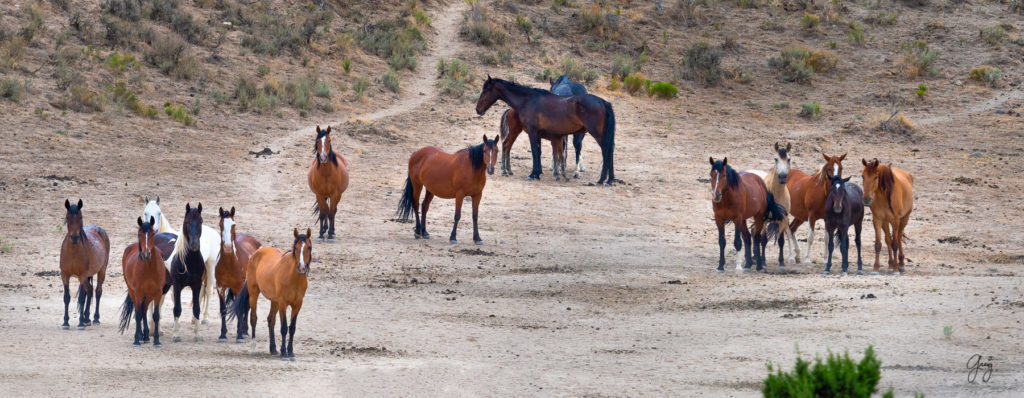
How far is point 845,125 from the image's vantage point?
30.8 meters

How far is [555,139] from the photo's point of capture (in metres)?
25.4

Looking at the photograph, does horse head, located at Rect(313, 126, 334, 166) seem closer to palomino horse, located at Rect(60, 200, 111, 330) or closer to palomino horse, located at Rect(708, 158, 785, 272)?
palomino horse, located at Rect(60, 200, 111, 330)

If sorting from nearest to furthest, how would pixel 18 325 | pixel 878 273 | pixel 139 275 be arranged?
pixel 139 275 → pixel 18 325 → pixel 878 273

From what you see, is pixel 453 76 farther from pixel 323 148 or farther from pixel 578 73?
pixel 323 148

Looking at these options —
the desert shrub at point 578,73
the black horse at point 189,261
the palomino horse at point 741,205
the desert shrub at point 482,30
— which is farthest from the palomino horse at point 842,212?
the desert shrub at point 482,30

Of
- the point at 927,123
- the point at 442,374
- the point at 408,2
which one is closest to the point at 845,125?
the point at 927,123

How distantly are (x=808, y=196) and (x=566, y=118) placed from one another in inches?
318

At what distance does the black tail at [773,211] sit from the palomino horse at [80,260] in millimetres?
9883

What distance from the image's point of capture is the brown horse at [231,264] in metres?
12.1

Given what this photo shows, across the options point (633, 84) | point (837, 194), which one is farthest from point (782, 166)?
point (633, 84)

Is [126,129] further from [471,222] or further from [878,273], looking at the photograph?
[878,273]

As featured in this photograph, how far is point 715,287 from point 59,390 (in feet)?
29.5

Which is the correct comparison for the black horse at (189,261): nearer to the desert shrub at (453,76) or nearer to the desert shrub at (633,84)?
the desert shrub at (453,76)

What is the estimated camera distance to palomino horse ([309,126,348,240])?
18.8 m
